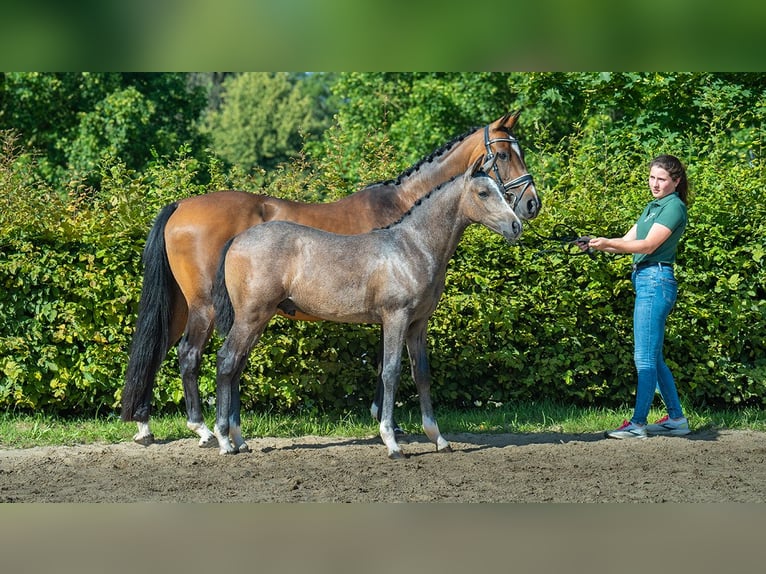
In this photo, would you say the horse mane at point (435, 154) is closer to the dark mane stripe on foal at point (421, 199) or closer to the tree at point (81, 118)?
the dark mane stripe on foal at point (421, 199)

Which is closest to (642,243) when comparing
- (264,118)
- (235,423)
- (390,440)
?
(390,440)

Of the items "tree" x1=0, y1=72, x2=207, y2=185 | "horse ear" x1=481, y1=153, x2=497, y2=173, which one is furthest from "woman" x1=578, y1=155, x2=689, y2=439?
"tree" x1=0, y1=72, x2=207, y2=185

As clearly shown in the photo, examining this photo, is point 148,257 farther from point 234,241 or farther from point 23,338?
point 23,338

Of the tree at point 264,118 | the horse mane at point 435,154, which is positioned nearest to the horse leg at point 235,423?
the horse mane at point 435,154

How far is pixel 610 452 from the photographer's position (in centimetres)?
652

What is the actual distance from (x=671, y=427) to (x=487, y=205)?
260 cm

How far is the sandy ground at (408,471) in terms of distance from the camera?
5.26m

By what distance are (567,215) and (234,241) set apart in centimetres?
340

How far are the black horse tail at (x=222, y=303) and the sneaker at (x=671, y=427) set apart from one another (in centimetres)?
357

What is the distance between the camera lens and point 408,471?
5.90 metres

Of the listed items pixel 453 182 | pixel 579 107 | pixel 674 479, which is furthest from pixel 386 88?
pixel 674 479

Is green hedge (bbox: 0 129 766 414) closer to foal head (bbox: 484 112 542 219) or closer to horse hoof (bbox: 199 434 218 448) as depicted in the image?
horse hoof (bbox: 199 434 218 448)

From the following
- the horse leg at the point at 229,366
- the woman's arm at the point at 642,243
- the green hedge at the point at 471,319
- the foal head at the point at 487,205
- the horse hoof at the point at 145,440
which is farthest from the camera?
the green hedge at the point at 471,319

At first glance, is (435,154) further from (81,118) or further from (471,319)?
(81,118)
